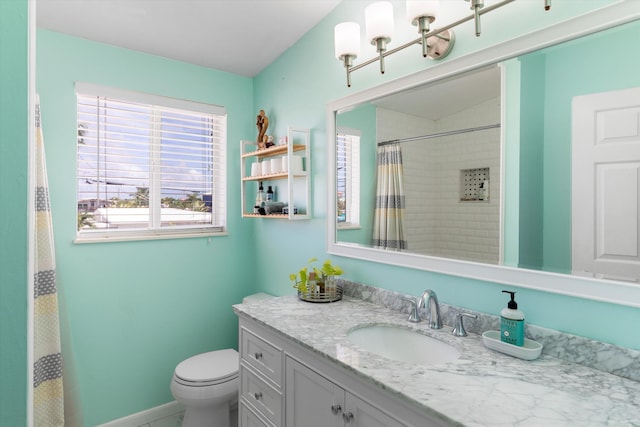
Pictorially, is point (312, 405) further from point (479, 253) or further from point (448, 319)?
point (479, 253)

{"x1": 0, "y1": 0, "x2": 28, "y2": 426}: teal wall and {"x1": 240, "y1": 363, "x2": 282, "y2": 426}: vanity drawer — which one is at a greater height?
{"x1": 0, "y1": 0, "x2": 28, "y2": 426}: teal wall

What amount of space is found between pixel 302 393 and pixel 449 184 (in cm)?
100

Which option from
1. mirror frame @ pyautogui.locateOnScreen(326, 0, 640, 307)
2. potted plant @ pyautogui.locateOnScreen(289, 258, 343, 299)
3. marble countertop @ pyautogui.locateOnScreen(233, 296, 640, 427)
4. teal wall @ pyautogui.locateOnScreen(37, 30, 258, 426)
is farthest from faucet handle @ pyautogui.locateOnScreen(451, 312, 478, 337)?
teal wall @ pyautogui.locateOnScreen(37, 30, 258, 426)

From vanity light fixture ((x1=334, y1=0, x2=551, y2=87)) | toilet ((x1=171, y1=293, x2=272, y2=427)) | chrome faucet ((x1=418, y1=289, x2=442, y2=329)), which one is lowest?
toilet ((x1=171, y1=293, x2=272, y2=427))

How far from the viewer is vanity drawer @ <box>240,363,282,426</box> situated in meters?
1.48

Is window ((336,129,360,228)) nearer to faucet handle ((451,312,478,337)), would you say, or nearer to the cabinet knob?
faucet handle ((451,312,478,337))

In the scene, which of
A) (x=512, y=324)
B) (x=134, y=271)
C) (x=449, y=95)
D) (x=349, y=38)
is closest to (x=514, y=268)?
(x=512, y=324)

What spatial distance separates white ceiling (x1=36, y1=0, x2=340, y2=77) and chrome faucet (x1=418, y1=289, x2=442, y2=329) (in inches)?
63.2

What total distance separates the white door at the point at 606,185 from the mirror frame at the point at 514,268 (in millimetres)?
46

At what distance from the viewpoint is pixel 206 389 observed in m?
1.97

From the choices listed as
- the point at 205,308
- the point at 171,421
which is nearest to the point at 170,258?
the point at 205,308

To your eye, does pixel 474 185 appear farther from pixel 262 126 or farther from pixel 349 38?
pixel 262 126

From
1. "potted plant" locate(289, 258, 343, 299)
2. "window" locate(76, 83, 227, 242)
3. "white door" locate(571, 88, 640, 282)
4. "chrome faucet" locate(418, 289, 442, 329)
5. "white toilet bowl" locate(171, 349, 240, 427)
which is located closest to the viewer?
"white door" locate(571, 88, 640, 282)

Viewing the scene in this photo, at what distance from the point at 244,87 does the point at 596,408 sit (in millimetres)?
2747
